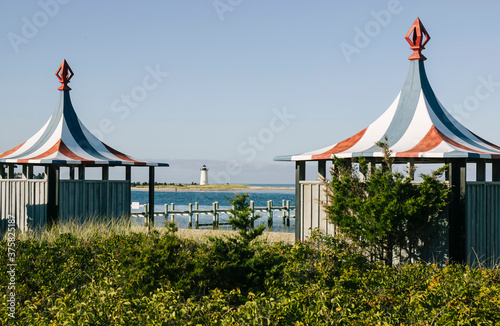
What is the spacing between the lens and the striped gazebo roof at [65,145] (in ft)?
48.1

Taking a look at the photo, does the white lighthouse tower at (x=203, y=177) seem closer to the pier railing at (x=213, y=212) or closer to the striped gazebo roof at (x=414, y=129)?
the pier railing at (x=213, y=212)

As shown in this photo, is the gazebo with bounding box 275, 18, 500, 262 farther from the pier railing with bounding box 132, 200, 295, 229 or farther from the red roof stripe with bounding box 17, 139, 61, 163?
the pier railing with bounding box 132, 200, 295, 229

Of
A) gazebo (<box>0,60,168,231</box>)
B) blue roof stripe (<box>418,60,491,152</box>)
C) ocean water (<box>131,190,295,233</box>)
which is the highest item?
blue roof stripe (<box>418,60,491,152</box>)

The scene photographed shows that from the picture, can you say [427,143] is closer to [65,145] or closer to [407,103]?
[407,103]

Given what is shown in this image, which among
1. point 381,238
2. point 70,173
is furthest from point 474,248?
point 70,173

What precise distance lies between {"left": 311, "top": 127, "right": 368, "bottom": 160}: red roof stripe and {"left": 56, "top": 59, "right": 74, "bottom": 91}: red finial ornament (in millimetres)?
8205

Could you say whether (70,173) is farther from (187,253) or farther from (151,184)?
(187,253)

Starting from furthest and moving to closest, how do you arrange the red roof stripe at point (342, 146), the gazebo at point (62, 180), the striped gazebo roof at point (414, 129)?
the gazebo at point (62, 180)
the red roof stripe at point (342, 146)
the striped gazebo roof at point (414, 129)

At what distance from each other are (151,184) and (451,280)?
11475 millimetres

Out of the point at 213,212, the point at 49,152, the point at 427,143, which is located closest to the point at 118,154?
the point at 49,152

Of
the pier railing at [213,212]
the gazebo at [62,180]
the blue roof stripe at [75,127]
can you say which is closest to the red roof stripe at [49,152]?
the gazebo at [62,180]

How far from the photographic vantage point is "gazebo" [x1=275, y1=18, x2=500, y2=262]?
34.7 ft

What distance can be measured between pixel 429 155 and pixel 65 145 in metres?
9.64

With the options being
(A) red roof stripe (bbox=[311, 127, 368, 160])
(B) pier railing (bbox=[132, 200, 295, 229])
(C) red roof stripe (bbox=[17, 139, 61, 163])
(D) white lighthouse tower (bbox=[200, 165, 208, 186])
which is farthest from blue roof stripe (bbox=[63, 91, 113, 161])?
(D) white lighthouse tower (bbox=[200, 165, 208, 186])
